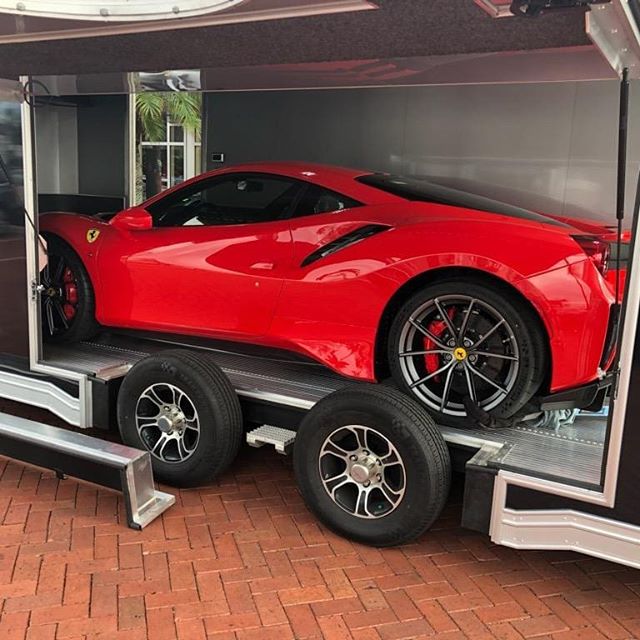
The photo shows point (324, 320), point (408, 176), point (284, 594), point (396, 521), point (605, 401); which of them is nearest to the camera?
point (284, 594)

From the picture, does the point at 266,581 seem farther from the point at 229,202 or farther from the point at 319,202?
the point at 229,202

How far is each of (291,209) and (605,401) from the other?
2027mm

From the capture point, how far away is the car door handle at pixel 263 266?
159 inches

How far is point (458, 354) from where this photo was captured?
3.52 m

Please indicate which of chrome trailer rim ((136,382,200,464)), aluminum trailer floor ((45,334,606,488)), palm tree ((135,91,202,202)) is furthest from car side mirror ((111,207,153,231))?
palm tree ((135,91,202,202))

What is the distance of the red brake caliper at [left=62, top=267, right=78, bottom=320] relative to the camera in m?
4.94

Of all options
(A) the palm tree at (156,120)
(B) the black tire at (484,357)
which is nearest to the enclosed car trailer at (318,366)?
(B) the black tire at (484,357)

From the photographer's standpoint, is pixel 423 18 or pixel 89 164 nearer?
pixel 423 18

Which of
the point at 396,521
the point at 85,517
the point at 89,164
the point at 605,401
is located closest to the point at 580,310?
the point at 605,401

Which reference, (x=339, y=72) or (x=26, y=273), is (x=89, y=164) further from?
(x=339, y=72)

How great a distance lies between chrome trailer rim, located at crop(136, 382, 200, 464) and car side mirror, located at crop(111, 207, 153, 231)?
114cm

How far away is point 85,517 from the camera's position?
149 inches

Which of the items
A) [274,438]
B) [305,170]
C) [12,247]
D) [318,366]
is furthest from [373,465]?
[12,247]

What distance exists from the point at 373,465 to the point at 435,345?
0.72 meters
